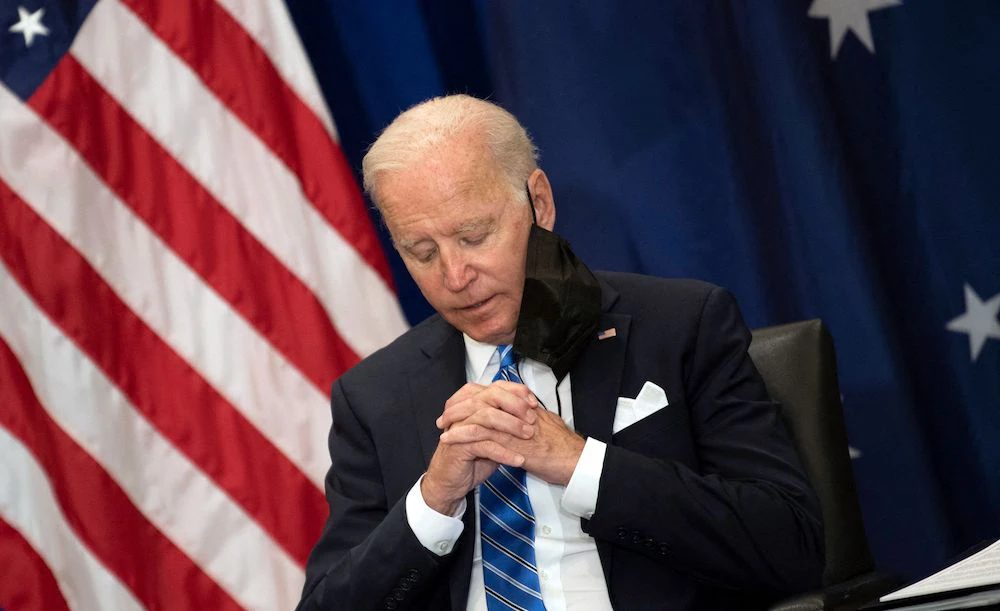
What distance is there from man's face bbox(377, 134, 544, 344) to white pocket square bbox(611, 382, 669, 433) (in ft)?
0.94

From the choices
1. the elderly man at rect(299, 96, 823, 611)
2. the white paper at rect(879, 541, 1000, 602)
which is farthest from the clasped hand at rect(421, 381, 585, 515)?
the white paper at rect(879, 541, 1000, 602)

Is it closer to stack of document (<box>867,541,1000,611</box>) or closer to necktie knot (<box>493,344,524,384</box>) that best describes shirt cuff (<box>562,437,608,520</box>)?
necktie knot (<box>493,344,524,384</box>)

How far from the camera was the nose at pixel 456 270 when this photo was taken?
7.14 ft

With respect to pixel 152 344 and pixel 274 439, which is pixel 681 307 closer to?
pixel 274 439

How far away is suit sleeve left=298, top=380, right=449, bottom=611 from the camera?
82.7 inches

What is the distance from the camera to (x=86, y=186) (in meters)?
3.15

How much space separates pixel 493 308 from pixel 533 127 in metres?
1.26

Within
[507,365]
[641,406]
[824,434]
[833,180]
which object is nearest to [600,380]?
[641,406]

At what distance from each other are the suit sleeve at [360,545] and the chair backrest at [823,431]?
0.83 meters

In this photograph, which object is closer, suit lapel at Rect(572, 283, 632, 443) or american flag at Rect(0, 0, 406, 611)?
suit lapel at Rect(572, 283, 632, 443)

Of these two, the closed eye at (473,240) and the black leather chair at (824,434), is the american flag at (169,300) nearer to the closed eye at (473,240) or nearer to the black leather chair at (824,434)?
the closed eye at (473,240)

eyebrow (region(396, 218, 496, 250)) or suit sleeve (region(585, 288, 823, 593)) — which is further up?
eyebrow (region(396, 218, 496, 250))

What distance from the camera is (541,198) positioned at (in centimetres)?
231

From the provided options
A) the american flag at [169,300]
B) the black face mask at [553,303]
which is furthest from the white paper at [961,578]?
the american flag at [169,300]
